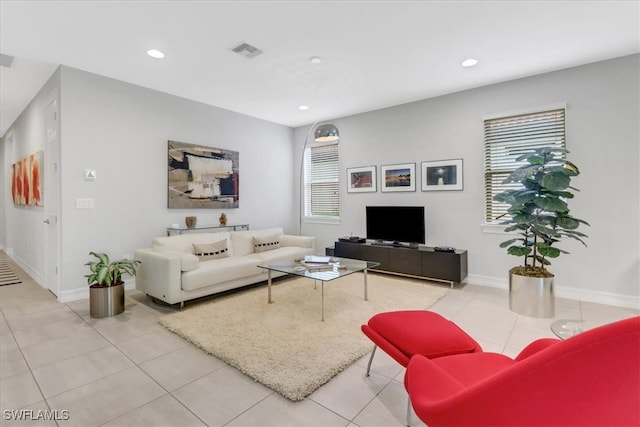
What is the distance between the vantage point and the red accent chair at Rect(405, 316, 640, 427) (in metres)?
0.73

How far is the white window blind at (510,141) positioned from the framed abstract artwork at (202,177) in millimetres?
3881

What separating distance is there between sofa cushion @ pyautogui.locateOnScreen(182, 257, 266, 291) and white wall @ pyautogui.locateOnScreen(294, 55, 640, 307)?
2493 mm

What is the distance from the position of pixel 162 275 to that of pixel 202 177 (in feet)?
6.37

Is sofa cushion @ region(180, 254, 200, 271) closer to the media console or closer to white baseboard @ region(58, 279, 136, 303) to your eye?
white baseboard @ region(58, 279, 136, 303)

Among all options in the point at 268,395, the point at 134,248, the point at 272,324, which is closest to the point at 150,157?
the point at 134,248

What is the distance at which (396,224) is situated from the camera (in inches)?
188

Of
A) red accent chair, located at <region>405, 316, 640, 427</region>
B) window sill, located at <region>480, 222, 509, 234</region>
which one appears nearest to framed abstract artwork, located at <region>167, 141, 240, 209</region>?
window sill, located at <region>480, 222, 509, 234</region>

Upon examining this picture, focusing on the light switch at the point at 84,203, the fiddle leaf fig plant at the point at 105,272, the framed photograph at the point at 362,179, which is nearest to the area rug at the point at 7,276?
the light switch at the point at 84,203

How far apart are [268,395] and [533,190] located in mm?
3096

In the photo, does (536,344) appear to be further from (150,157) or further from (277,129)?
(277,129)

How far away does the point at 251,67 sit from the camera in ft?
11.7

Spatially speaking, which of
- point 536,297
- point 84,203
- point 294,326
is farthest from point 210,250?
point 536,297

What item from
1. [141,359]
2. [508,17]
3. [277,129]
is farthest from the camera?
[277,129]

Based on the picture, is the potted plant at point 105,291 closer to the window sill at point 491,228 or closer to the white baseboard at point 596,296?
the window sill at point 491,228
